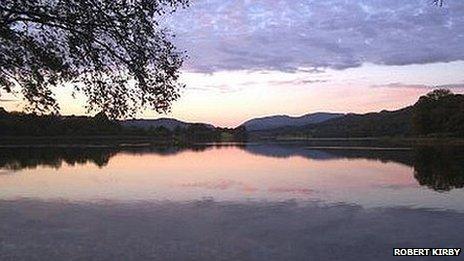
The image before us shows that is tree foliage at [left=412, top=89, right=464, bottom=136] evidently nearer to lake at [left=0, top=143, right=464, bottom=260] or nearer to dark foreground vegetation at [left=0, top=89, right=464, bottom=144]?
dark foreground vegetation at [left=0, top=89, right=464, bottom=144]

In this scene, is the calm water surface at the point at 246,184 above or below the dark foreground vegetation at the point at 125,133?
below

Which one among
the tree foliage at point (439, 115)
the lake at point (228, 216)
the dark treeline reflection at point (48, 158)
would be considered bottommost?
the lake at point (228, 216)

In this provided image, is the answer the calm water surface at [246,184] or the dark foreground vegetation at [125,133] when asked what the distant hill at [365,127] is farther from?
the calm water surface at [246,184]

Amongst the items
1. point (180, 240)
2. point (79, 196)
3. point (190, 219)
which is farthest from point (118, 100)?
point (79, 196)

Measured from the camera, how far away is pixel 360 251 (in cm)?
1398

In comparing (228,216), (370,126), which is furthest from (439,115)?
(228,216)

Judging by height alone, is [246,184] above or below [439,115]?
below

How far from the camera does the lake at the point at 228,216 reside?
14477 millimetres

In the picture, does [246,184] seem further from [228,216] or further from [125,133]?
[125,133]

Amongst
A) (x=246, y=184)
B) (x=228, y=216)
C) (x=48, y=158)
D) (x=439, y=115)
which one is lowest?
(x=228, y=216)

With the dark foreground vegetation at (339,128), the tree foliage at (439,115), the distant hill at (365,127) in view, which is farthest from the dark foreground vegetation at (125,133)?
the tree foliage at (439,115)

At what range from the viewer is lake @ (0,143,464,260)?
14477 mm

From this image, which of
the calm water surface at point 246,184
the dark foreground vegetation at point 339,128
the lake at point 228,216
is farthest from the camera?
the dark foreground vegetation at point 339,128

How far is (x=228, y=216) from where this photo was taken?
19.9m
